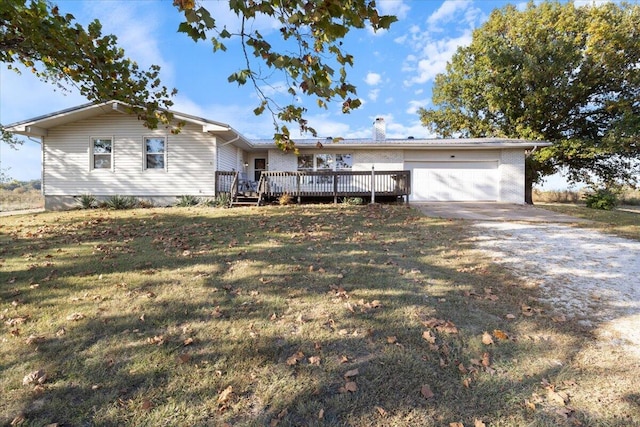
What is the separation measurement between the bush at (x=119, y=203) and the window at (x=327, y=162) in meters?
7.54

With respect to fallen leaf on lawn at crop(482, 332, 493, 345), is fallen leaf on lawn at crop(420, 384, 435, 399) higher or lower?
lower

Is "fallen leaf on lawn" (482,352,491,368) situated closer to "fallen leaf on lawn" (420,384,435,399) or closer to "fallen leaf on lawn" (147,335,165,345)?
"fallen leaf on lawn" (420,384,435,399)

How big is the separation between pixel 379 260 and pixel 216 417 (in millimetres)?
3603

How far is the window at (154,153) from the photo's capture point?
528 inches

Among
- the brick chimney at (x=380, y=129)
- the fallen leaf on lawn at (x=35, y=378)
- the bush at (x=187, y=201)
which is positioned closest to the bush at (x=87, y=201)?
the bush at (x=187, y=201)

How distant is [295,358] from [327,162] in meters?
13.8

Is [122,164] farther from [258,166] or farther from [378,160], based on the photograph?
[378,160]

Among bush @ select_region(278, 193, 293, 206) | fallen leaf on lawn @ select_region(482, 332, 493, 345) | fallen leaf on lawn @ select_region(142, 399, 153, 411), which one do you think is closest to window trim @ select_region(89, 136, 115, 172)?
bush @ select_region(278, 193, 293, 206)

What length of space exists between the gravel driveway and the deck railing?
5512 millimetres

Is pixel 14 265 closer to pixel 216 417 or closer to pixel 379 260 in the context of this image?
pixel 216 417

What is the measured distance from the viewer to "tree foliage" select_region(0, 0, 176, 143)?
4652 mm

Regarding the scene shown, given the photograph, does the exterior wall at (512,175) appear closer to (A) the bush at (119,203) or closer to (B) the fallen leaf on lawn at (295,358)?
(B) the fallen leaf on lawn at (295,358)

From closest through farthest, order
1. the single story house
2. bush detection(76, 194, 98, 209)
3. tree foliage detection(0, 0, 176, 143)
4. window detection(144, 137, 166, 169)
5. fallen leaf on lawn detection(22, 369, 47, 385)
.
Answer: fallen leaf on lawn detection(22, 369, 47, 385), tree foliage detection(0, 0, 176, 143), bush detection(76, 194, 98, 209), the single story house, window detection(144, 137, 166, 169)

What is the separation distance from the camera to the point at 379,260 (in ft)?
17.2
